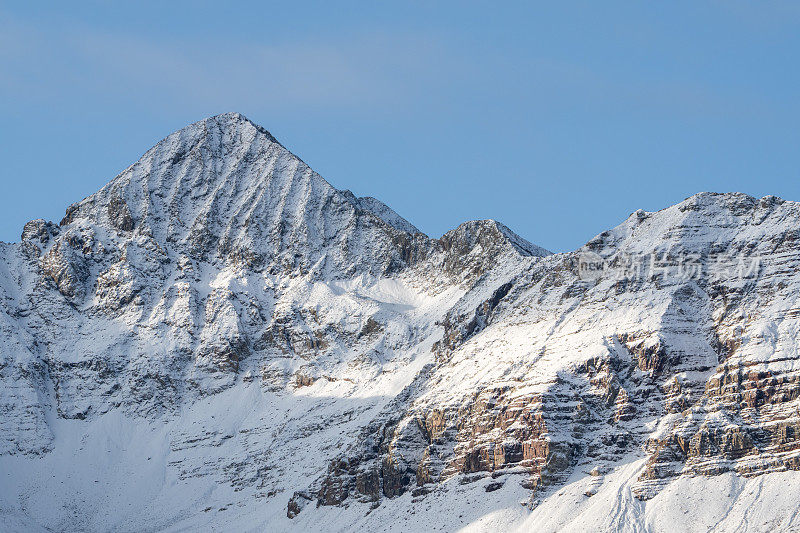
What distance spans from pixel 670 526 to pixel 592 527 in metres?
10.9

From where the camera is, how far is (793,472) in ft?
652

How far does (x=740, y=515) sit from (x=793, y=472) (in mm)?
10936

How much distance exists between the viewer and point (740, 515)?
194 metres

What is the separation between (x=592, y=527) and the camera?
656 feet

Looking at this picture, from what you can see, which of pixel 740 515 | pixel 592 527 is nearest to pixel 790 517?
pixel 740 515

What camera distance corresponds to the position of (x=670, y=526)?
197 meters

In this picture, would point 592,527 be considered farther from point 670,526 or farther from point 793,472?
point 793,472

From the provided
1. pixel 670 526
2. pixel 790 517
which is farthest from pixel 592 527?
pixel 790 517

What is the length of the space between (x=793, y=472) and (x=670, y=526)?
19.2m

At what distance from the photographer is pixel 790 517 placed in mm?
189500

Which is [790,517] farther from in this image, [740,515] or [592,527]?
[592,527]

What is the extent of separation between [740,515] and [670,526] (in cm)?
970

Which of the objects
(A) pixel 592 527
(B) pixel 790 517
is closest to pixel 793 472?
(B) pixel 790 517

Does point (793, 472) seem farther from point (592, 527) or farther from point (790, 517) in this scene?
point (592, 527)
